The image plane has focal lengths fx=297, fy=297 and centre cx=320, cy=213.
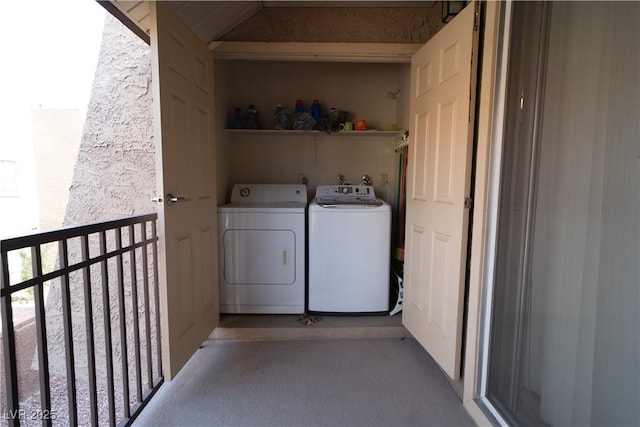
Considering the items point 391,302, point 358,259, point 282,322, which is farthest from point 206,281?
point 391,302

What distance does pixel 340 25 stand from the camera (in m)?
2.24

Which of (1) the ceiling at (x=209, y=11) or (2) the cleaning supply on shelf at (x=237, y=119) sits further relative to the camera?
(2) the cleaning supply on shelf at (x=237, y=119)

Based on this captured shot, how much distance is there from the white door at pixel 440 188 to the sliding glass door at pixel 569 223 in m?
0.18

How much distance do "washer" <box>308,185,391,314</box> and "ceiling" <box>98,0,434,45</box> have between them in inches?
56.9

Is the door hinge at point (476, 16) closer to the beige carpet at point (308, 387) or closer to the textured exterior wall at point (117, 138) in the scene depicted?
the beige carpet at point (308, 387)

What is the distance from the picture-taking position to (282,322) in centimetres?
227

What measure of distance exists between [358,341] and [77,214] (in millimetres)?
2375

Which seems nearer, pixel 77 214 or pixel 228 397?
pixel 228 397

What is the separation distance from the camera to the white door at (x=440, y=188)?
146 centimetres

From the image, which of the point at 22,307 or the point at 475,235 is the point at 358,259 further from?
the point at 22,307

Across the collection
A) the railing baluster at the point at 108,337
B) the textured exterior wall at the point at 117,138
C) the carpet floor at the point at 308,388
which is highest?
the textured exterior wall at the point at 117,138

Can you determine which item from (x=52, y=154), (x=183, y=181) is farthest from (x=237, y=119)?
(x=52, y=154)

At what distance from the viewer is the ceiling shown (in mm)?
1487

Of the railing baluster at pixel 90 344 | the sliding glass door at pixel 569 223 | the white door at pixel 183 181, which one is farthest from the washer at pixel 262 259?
the sliding glass door at pixel 569 223
